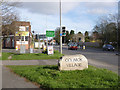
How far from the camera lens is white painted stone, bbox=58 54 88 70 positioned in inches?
362

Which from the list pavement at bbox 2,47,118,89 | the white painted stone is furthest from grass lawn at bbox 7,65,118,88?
pavement at bbox 2,47,118,89

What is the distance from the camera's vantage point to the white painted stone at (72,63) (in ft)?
30.1

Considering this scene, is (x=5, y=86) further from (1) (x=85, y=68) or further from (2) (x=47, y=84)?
(1) (x=85, y=68)

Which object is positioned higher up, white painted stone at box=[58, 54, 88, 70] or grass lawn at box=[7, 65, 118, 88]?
white painted stone at box=[58, 54, 88, 70]

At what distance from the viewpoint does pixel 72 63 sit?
923 cm

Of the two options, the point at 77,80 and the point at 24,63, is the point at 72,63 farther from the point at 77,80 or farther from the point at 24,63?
the point at 24,63

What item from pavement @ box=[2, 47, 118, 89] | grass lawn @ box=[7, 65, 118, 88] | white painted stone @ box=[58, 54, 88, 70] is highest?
white painted stone @ box=[58, 54, 88, 70]

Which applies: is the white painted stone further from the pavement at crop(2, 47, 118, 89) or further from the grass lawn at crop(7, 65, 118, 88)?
the pavement at crop(2, 47, 118, 89)

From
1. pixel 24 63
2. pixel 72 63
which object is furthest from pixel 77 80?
pixel 24 63

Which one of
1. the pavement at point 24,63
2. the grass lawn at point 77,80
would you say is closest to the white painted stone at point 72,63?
the grass lawn at point 77,80

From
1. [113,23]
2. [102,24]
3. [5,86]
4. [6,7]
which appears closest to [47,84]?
[5,86]

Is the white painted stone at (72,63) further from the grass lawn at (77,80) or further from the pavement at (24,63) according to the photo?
the pavement at (24,63)

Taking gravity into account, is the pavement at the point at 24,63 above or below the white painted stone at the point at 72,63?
below

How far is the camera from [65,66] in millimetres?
9234
